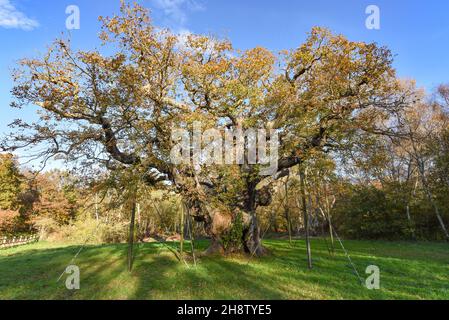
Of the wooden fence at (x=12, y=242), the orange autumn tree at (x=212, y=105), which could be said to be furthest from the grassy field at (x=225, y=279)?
the wooden fence at (x=12, y=242)

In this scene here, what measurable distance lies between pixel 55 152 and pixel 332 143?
10.4 metres

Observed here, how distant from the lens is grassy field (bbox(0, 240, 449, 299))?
7051mm

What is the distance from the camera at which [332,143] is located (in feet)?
37.9

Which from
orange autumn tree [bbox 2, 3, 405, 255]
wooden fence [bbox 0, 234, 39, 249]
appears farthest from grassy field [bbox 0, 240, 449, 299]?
wooden fence [bbox 0, 234, 39, 249]

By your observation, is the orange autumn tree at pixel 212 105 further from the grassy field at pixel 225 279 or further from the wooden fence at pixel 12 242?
the wooden fence at pixel 12 242

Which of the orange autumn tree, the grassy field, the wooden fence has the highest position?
the orange autumn tree

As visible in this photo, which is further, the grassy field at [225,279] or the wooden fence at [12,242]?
the wooden fence at [12,242]

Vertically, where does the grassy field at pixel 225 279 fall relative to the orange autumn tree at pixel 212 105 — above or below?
below

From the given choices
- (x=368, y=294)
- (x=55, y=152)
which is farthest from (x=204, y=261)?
(x=55, y=152)

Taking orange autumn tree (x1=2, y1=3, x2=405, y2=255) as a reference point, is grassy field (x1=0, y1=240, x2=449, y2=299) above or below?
below

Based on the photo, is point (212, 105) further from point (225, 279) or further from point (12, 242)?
point (12, 242)

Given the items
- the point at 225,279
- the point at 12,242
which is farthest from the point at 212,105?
the point at 12,242

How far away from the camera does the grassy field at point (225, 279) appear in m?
7.05

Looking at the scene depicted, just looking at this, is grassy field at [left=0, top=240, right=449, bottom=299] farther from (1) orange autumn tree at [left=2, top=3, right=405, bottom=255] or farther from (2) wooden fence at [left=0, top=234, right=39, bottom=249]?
(2) wooden fence at [left=0, top=234, right=39, bottom=249]
